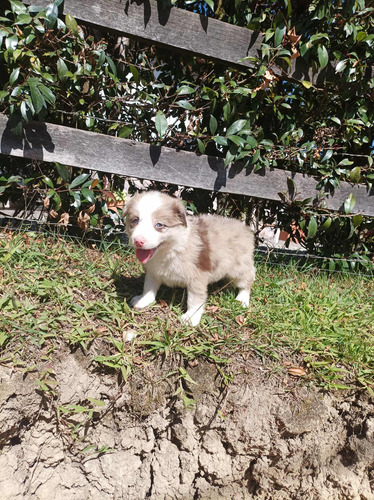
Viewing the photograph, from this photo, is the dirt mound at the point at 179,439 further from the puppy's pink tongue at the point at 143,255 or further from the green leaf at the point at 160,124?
the green leaf at the point at 160,124

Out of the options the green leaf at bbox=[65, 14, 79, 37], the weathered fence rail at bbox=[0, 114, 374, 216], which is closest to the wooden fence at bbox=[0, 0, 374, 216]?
the weathered fence rail at bbox=[0, 114, 374, 216]

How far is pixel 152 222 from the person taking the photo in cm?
A: 224

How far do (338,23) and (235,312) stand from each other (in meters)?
2.66

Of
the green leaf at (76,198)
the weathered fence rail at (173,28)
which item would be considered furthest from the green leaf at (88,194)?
the weathered fence rail at (173,28)

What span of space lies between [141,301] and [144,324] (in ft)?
0.67

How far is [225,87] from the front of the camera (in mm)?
2930

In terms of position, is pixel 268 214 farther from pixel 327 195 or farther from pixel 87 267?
pixel 87 267

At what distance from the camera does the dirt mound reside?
217 centimetres

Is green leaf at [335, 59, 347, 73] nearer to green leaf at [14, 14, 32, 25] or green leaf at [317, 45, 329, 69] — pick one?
green leaf at [317, 45, 329, 69]

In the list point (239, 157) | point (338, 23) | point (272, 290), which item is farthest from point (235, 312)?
point (338, 23)

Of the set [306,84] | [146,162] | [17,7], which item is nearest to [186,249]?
[146,162]

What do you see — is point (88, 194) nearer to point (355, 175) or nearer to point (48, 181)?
point (48, 181)

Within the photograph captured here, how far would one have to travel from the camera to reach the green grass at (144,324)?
2.28 meters

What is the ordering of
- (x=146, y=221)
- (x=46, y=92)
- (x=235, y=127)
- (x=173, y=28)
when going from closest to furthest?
(x=146, y=221) < (x=46, y=92) < (x=173, y=28) < (x=235, y=127)
